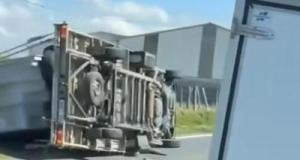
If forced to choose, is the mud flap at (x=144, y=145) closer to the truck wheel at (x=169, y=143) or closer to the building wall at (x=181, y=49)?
the truck wheel at (x=169, y=143)

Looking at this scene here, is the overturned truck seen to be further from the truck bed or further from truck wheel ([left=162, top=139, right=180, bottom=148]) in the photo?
truck wheel ([left=162, top=139, right=180, bottom=148])

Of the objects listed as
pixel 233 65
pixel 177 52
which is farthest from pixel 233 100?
pixel 177 52

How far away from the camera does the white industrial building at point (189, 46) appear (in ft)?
226

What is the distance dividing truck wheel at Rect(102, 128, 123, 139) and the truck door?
11.1m

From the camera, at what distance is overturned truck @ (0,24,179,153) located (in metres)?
13.7

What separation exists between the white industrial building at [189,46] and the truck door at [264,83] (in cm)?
6417

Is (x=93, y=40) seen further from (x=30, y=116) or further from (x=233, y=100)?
(x=233, y=100)

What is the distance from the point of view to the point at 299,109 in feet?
12.1

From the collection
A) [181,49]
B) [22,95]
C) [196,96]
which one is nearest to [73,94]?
[22,95]

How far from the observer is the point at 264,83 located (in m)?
3.70

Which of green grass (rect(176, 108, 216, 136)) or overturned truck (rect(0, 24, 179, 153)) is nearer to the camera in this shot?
overturned truck (rect(0, 24, 179, 153))

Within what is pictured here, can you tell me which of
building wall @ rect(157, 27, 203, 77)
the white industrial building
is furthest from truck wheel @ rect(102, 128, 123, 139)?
the white industrial building

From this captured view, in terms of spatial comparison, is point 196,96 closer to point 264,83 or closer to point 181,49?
point 181,49

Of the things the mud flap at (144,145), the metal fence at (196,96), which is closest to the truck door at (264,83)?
the mud flap at (144,145)
